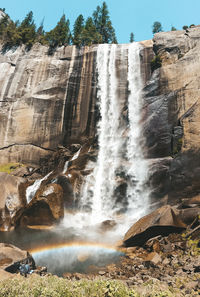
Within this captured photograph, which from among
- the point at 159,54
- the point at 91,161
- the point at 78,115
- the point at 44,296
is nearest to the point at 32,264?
the point at 44,296

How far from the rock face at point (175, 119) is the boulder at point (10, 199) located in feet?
44.8

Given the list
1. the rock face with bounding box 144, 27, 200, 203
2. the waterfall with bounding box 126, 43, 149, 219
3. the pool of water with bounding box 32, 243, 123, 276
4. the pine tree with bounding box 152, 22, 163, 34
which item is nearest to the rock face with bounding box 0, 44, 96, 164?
the waterfall with bounding box 126, 43, 149, 219

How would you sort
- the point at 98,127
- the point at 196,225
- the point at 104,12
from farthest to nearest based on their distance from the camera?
the point at 104,12 → the point at 98,127 → the point at 196,225

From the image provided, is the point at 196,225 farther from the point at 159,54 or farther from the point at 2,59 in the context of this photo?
the point at 2,59

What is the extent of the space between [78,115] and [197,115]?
712 inches

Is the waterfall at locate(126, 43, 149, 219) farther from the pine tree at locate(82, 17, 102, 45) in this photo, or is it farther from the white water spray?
the pine tree at locate(82, 17, 102, 45)

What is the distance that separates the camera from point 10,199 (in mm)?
24812

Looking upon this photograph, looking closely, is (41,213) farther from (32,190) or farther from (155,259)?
(155,259)

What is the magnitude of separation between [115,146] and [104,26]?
44.7 meters

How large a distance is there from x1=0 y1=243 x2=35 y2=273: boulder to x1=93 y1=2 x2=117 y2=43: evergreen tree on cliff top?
57.3m

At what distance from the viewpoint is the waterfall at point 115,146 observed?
24734mm

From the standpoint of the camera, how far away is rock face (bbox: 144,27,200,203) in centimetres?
2238

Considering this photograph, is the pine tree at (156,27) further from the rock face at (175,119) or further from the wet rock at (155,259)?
the wet rock at (155,259)

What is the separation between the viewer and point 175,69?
102ft
